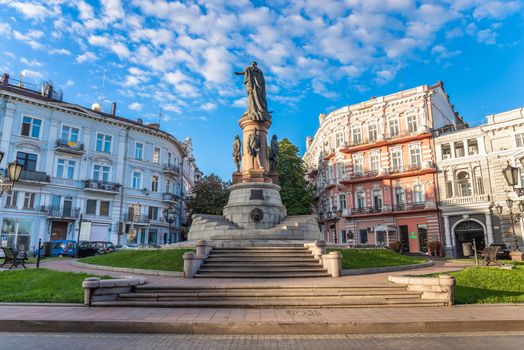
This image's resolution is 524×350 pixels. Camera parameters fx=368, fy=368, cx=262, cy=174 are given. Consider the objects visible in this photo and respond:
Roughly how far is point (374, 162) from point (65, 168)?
3628 cm

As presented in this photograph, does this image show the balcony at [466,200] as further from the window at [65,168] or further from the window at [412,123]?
the window at [65,168]

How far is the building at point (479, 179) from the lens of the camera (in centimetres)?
3538

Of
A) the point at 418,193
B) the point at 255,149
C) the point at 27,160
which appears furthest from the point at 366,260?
the point at 27,160

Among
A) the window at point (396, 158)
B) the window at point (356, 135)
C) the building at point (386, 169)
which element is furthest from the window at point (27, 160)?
the window at point (396, 158)

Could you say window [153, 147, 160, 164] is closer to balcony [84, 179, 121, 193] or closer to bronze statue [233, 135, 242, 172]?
balcony [84, 179, 121, 193]

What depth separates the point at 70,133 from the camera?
42.0 metres

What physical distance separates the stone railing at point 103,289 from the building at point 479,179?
35.3 metres

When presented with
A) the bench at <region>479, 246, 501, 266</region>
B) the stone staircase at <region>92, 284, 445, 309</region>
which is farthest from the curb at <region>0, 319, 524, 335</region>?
the bench at <region>479, 246, 501, 266</region>

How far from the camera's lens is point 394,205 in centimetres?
4275

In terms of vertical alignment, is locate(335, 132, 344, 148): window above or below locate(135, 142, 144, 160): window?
above

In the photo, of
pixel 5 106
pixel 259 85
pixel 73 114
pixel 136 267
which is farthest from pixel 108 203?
pixel 136 267

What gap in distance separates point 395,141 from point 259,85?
2376cm

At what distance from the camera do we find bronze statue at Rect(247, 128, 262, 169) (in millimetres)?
24609

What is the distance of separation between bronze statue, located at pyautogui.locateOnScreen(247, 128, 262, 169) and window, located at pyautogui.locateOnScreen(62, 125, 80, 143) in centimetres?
2692
